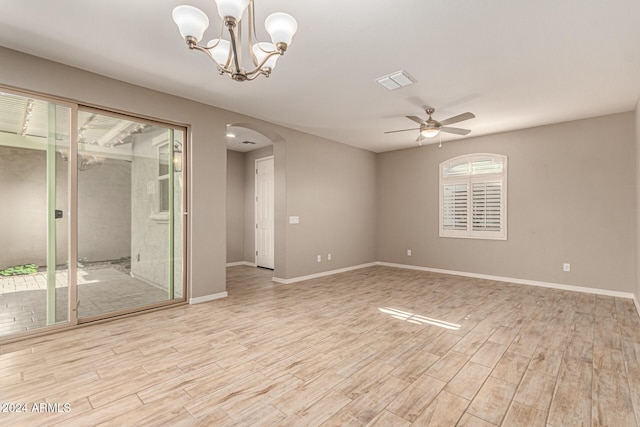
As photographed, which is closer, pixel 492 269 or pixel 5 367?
pixel 5 367

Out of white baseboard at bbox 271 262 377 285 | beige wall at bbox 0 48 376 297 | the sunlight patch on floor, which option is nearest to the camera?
beige wall at bbox 0 48 376 297

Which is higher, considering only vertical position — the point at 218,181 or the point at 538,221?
the point at 218,181

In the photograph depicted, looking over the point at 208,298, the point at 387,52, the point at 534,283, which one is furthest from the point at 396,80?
the point at 534,283

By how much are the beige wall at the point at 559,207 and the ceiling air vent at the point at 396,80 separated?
3.22m

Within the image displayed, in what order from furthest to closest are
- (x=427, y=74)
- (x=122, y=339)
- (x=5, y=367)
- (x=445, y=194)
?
(x=445, y=194) → (x=427, y=74) → (x=122, y=339) → (x=5, y=367)

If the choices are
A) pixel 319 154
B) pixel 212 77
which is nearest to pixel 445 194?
pixel 319 154

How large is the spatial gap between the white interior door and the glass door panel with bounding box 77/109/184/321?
2.90 m

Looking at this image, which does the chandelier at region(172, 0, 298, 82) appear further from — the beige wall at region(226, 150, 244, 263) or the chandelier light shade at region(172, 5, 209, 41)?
the beige wall at region(226, 150, 244, 263)

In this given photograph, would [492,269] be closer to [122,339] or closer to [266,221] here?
[266,221]

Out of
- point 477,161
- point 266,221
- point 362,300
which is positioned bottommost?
point 362,300

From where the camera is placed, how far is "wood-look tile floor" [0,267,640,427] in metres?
1.92

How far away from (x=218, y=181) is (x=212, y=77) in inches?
58.3

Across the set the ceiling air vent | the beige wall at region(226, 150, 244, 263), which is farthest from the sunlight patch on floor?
the beige wall at region(226, 150, 244, 263)

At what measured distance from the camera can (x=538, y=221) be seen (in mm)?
5324
